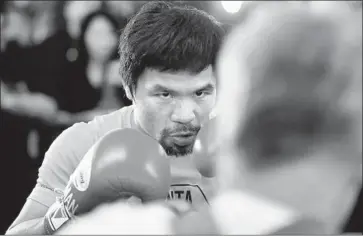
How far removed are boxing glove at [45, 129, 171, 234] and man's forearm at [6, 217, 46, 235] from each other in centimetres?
23

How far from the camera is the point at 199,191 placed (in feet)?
4.84

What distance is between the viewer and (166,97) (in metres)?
1.42

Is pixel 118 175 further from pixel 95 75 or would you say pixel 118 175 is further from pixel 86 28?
pixel 86 28

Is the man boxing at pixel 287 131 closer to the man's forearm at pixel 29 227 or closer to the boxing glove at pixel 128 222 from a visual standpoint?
the boxing glove at pixel 128 222

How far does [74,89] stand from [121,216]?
2.33 metres

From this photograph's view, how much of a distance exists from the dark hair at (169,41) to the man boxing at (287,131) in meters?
0.84

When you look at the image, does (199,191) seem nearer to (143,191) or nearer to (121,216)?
(143,191)

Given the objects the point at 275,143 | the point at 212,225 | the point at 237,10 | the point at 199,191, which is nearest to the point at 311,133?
the point at 275,143

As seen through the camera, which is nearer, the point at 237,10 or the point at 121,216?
the point at 121,216

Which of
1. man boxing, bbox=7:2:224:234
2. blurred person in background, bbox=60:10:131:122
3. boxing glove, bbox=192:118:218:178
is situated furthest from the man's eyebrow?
blurred person in background, bbox=60:10:131:122

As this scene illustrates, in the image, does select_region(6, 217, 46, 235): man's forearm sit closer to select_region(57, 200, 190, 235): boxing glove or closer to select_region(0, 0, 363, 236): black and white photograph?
select_region(0, 0, 363, 236): black and white photograph

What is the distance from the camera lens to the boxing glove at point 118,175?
97cm

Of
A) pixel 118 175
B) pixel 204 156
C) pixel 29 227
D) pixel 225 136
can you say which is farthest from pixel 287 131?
pixel 29 227

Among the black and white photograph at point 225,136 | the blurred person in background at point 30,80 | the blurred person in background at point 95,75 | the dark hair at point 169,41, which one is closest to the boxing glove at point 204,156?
the black and white photograph at point 225,136
